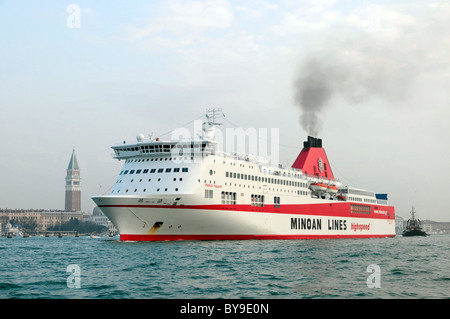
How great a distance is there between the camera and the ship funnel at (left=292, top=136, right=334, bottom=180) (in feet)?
191

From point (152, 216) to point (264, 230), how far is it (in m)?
12.1

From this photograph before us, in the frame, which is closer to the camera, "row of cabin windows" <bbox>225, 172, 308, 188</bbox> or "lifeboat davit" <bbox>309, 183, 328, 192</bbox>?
"row of cabin windows" <bbox>225, 172, 308, 188</bbox>

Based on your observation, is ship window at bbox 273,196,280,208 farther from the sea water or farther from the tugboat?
the tugboat

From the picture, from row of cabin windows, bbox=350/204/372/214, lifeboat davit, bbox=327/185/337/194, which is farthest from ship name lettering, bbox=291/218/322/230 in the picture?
row of cabin windows, bbox=350/204/372/214

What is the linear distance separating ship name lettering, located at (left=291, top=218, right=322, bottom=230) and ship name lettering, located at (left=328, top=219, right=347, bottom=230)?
2.53 m

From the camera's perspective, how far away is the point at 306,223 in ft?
163

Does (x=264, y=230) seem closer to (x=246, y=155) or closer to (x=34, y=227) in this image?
(x=246, y=155)

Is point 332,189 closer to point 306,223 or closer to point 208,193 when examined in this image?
point 306,223

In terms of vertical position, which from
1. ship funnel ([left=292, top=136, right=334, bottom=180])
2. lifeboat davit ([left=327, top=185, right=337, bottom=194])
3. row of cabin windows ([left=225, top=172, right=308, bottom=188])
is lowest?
lifeboat davit ([left=327, top=185, right=337, bottom=194])

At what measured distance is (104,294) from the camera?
49.4 feet

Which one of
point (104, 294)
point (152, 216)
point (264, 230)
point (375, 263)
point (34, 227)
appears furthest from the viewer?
point (34, 227)

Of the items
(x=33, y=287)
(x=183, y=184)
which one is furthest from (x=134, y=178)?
(x=33, y=287)

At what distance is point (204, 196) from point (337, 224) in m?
24.2
